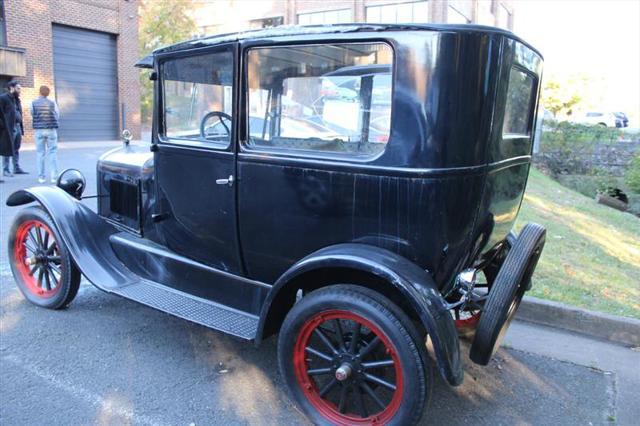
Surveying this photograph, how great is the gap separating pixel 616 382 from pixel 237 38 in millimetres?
2976

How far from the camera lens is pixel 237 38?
9.15 ft

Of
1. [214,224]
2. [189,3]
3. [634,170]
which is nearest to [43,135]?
[214,224]

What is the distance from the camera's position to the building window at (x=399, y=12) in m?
23.7

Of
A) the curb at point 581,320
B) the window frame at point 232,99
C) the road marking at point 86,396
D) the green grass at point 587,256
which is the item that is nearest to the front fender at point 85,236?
the road marking at point 86,396

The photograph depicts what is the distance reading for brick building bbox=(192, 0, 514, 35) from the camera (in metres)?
23.8

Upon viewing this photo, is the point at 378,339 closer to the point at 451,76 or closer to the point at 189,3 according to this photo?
the point at 451,76

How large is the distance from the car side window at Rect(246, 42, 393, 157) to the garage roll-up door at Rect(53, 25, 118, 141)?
16.0m

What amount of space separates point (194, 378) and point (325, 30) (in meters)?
2.05

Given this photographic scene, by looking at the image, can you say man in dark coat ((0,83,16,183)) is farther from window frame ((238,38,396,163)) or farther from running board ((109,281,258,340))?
window frame ((238,38,396,163))

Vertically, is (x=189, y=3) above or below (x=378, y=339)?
above

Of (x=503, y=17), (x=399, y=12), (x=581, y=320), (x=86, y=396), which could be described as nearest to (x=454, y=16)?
(x=399, y=12)

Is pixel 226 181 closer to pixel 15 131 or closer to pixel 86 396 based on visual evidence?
pixel 86 396

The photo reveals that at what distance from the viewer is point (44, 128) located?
9.05 metres

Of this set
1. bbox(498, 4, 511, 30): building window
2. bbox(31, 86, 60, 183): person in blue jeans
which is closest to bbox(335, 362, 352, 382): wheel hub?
bbox(31, 86, 60, 183): person in blue jeans
